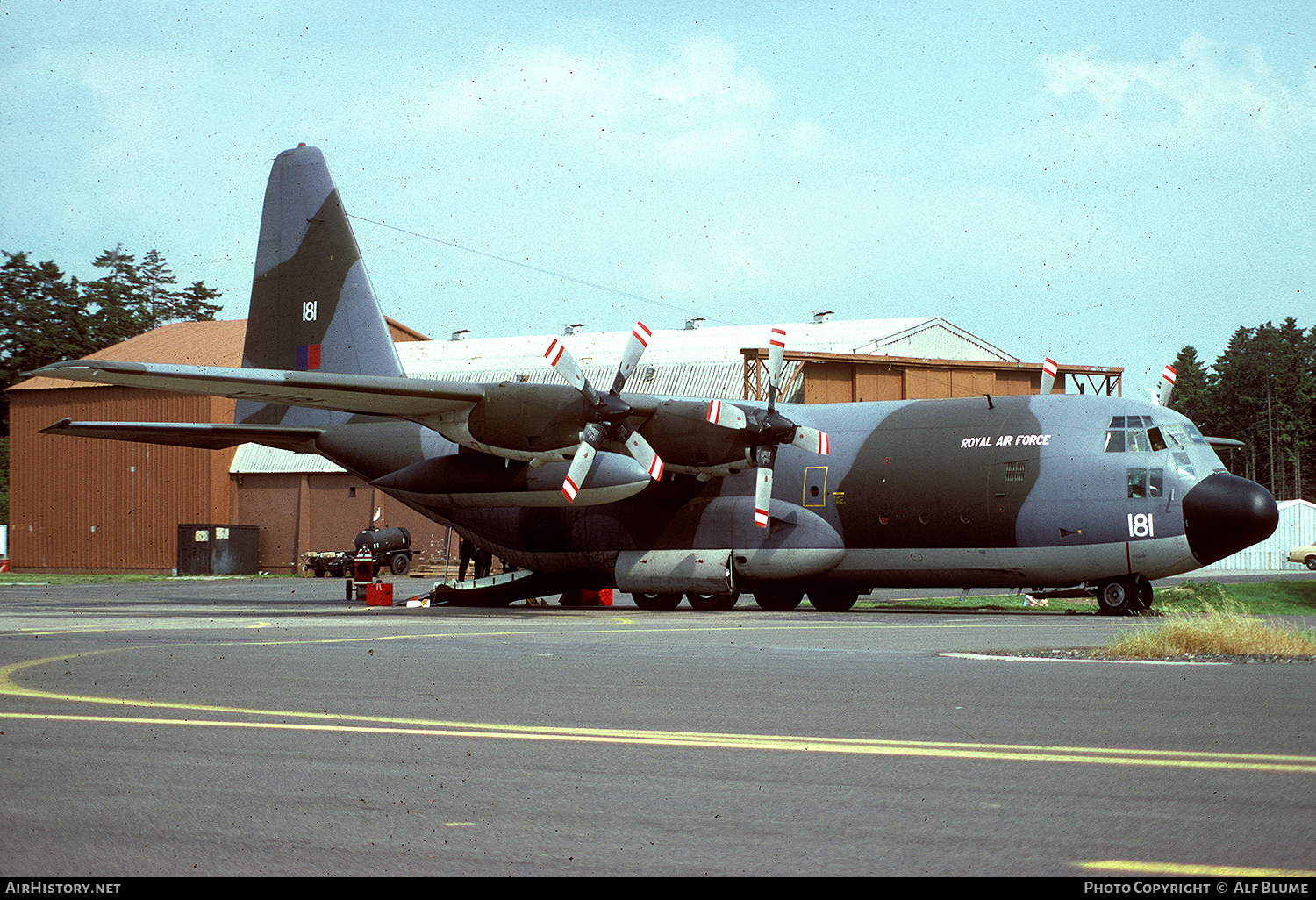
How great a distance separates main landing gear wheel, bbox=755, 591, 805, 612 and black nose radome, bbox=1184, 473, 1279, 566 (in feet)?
28.6

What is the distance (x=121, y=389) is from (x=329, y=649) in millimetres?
48632

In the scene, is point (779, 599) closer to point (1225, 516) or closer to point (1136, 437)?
point (1136, 437)

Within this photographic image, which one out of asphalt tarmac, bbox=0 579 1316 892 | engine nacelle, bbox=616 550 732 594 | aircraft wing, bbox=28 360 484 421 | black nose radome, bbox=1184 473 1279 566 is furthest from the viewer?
engine nacelle, bbox=616 550 732 594

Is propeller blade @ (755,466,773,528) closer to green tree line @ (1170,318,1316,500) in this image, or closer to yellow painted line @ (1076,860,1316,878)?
yellow painted line @ (1076,860,1316,878)

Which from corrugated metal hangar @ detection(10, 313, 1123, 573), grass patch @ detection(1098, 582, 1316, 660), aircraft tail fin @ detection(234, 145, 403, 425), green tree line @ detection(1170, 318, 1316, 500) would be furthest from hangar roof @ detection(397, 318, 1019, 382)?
green tree line @ detection(1170, 318, 1316, 500)

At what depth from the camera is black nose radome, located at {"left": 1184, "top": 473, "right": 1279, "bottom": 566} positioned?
22.7 metres

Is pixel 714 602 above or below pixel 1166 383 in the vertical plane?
below

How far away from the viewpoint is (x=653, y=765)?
294 inches

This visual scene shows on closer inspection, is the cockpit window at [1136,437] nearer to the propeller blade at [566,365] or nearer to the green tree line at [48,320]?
the propeller blade at [566,365]

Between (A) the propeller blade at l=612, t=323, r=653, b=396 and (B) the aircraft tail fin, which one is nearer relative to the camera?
(A) the propeller blade at l=612, t=323, r=653, b=396

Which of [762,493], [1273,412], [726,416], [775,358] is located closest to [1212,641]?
[762,493]

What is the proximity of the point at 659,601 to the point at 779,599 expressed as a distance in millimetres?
2988

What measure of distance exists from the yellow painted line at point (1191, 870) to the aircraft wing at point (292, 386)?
20.6 metres

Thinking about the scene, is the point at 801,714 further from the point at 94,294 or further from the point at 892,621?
the point at 94,294
